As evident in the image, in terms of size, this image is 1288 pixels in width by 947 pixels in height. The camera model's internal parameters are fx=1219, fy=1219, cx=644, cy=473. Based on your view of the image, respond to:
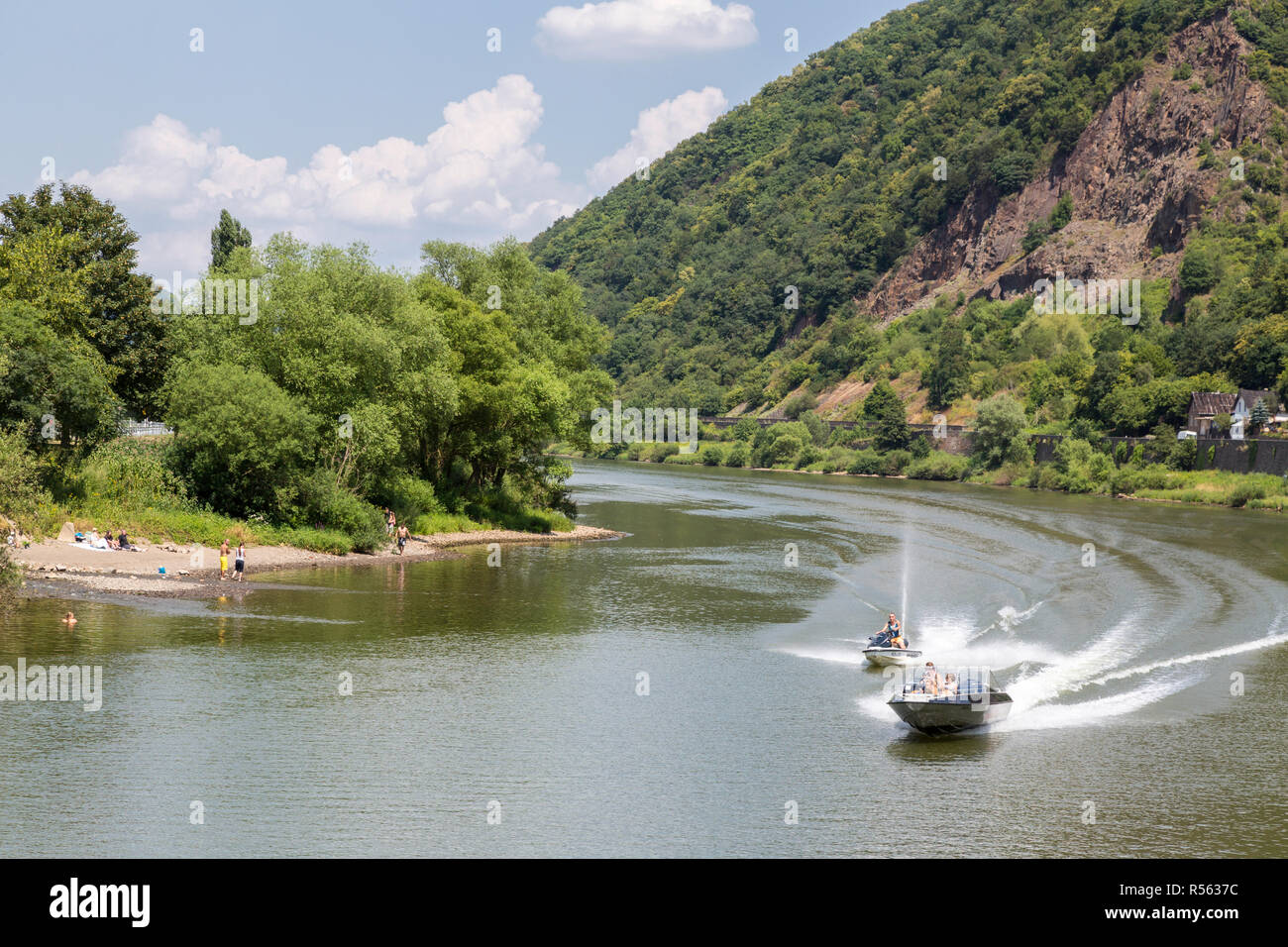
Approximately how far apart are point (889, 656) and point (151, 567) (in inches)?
1379

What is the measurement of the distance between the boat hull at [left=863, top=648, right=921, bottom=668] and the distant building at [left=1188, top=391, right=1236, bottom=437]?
346 ft

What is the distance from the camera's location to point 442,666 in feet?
149

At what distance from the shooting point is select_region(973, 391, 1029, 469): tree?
15362cm

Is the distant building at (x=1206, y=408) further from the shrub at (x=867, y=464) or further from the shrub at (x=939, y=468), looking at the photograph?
the shrub at (x=867, y=464)

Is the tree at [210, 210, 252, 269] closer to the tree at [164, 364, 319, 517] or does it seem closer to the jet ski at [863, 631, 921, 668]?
the tree at [164, 364, 319, 517]

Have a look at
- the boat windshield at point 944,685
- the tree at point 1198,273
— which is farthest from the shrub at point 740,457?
the boat windshield at point 944,685

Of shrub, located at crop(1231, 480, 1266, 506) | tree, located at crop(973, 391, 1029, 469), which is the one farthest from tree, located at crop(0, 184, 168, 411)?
tree, located at crop(973, 391, 1029, 469)

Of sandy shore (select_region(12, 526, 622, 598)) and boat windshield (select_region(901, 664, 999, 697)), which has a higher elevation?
sandy shore (select_region(12, 526, 622, 598))

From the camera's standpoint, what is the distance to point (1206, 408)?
463 feet

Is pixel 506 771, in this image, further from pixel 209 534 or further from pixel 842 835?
pixel 209 534

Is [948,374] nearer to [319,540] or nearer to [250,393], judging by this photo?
[319,540]

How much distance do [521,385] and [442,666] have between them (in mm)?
37421

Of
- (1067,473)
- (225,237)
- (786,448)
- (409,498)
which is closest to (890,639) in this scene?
(409,498)
